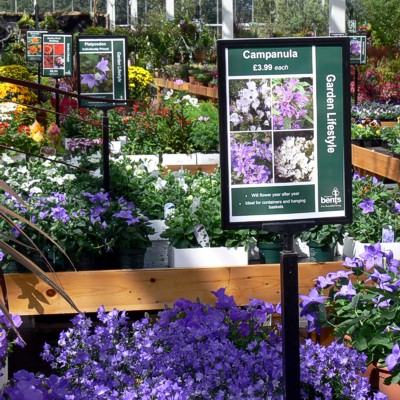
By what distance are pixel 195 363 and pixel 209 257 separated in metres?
1.63

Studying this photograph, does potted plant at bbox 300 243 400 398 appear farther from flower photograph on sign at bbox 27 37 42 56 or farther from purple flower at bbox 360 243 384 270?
flower photograph on sign at bbox 27 37 42 56

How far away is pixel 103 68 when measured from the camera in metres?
4.88

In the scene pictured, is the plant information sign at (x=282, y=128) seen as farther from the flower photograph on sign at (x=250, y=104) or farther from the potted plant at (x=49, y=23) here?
the potted plant at (x=49, y=23)

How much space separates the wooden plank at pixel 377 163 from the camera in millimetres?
7559

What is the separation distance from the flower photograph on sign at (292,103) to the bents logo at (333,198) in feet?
0.55

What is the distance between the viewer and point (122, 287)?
12.2 feet

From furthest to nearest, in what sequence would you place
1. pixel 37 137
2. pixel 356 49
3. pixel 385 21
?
pixel 385 21 → pixel 356 49 → pixel 37 137

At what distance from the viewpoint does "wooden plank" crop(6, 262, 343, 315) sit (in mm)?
3613

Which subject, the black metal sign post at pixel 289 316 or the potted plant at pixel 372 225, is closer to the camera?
the black metal sign post at pixel 289 316

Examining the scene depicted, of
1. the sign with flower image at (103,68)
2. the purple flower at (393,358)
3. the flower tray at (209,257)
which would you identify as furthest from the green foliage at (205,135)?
the purple flower at (393,358)

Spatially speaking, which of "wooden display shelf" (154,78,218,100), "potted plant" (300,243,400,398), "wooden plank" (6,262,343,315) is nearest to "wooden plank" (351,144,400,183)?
"wooden plank" (6,262,343,315)

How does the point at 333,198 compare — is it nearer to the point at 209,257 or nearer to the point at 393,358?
the point at 393,358

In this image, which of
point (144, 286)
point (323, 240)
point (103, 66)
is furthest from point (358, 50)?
point (144, 286)

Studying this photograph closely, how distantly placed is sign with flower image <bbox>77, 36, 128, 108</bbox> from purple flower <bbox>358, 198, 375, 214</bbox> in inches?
59.5
